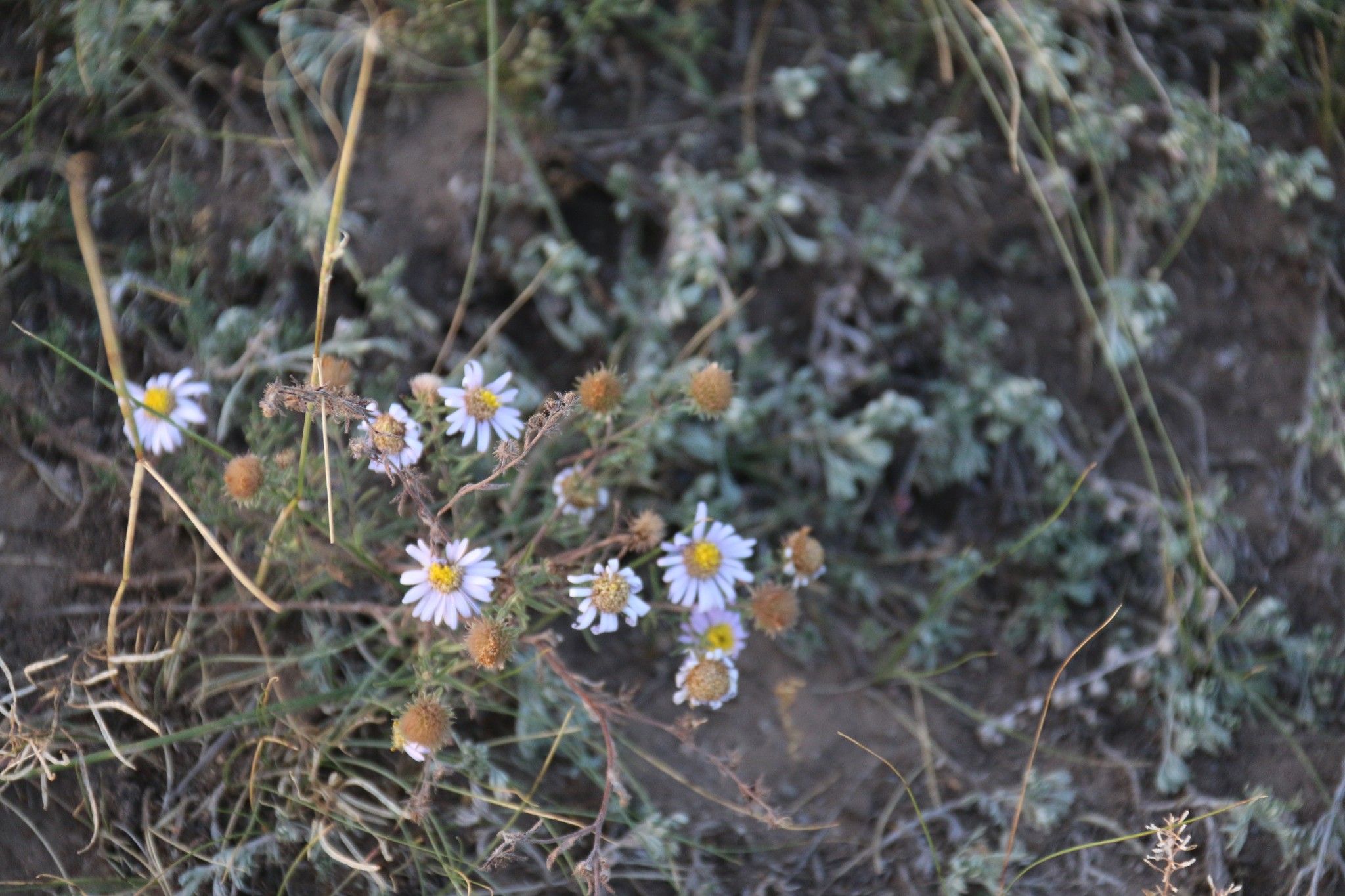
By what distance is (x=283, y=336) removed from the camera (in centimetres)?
245

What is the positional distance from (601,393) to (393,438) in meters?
0.43

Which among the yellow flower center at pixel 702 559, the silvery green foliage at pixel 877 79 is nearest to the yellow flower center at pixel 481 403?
the yellow flower center at pixel 702 559

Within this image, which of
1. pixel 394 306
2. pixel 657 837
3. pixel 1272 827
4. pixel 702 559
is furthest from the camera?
pixel 394 306

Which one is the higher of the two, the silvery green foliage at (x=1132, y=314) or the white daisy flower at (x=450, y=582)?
the white daisy flower at (x=450, y=582)

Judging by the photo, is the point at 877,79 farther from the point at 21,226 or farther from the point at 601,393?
the point at 21,226

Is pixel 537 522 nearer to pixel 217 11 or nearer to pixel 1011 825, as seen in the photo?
pixel 1011 825

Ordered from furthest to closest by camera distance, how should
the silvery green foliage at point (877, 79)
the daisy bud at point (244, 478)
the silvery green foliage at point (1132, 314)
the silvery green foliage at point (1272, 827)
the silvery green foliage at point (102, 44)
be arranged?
the silvery green foliage at point (877, 79), the silvery green foliage at point (1132, 314), the silvery green foliage at point (102, 44), the silvery green foliage at point (1272, 827), the daisy bud at point (244, 478)

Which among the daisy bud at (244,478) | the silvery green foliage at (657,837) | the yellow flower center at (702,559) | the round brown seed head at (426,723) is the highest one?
the daisy bud at (244,478)

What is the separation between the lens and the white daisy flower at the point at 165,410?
2.02 meters

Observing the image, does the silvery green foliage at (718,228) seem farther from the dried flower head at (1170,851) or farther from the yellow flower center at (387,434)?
the dried flower head at (1170,851)

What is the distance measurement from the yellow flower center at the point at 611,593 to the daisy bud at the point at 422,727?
346 millimetres

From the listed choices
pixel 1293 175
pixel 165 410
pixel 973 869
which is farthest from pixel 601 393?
pixel 1293 175

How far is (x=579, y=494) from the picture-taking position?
2098mm

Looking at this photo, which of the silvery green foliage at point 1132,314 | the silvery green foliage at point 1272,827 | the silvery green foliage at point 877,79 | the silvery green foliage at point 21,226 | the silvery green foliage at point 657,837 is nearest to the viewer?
the silvery green foliage at point 657,837
